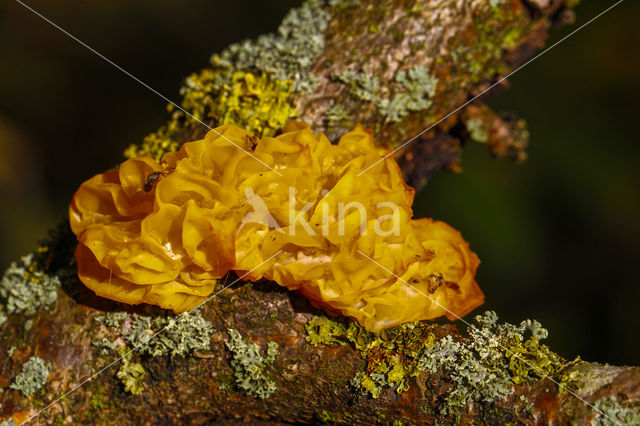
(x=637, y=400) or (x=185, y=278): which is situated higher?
(x=637, y=400)

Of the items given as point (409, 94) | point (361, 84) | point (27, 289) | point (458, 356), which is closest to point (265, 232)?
point (458, 356)

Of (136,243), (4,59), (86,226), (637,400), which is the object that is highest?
(637,400)

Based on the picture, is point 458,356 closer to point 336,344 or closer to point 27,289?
point 336,344

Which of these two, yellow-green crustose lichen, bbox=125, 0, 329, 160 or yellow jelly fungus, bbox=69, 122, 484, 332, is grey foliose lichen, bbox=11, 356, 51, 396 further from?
yellow-green crustose lichen, bbox=125, 0, 329, 160

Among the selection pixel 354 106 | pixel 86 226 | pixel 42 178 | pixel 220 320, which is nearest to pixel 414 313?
pixel 220 320

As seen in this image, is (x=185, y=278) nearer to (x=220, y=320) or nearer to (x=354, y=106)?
(x=220, y=320)

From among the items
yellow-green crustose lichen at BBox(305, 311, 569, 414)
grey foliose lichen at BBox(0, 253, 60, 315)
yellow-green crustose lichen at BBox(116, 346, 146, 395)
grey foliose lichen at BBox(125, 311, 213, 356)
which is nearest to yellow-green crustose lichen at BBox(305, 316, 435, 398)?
yellow-green crustose lichen at BBox(305, 311, 569, 414)

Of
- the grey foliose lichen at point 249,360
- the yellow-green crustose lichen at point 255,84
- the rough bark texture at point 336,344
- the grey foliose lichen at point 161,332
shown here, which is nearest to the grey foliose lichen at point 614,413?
the rough bark texture at point 336,344
